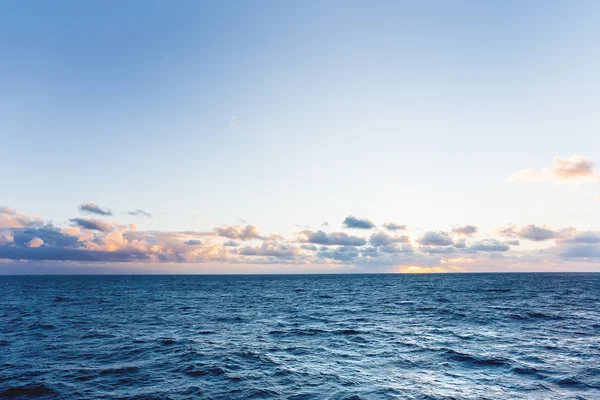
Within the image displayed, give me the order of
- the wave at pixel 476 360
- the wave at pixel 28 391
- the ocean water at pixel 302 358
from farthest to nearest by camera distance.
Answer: the wave at pixel 476 360, the ocean water at pixel 302 358, the wave at pixel 28 391

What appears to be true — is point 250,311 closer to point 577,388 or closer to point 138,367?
point 138,367

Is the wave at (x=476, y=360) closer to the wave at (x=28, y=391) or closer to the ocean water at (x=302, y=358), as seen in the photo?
the ocean water at (x=302, y=358)

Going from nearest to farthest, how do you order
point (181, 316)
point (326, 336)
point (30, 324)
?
point (326, 336), point (30, 324), point (181, 316)

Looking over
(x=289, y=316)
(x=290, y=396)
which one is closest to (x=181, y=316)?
(x=289, y=316)

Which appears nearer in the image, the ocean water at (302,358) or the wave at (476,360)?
the ocean water at (302,358)

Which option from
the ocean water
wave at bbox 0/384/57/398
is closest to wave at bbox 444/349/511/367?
the ocean water

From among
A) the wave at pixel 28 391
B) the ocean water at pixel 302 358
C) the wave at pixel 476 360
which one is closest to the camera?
A: the wave at pixel 28 391

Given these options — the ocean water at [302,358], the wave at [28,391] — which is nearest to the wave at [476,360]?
the ocean water at [302,358]

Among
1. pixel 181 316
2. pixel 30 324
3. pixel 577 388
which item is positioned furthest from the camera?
pixel 181 316

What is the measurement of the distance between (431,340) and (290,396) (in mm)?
21472

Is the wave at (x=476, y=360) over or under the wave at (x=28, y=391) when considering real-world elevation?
over

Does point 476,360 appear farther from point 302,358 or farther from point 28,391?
point 28,391

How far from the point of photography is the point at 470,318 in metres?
54.4

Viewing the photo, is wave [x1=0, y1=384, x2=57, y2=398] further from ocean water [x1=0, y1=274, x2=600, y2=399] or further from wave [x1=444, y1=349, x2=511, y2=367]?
wave [x1=444, y1=349, x2=511, y2=367]
